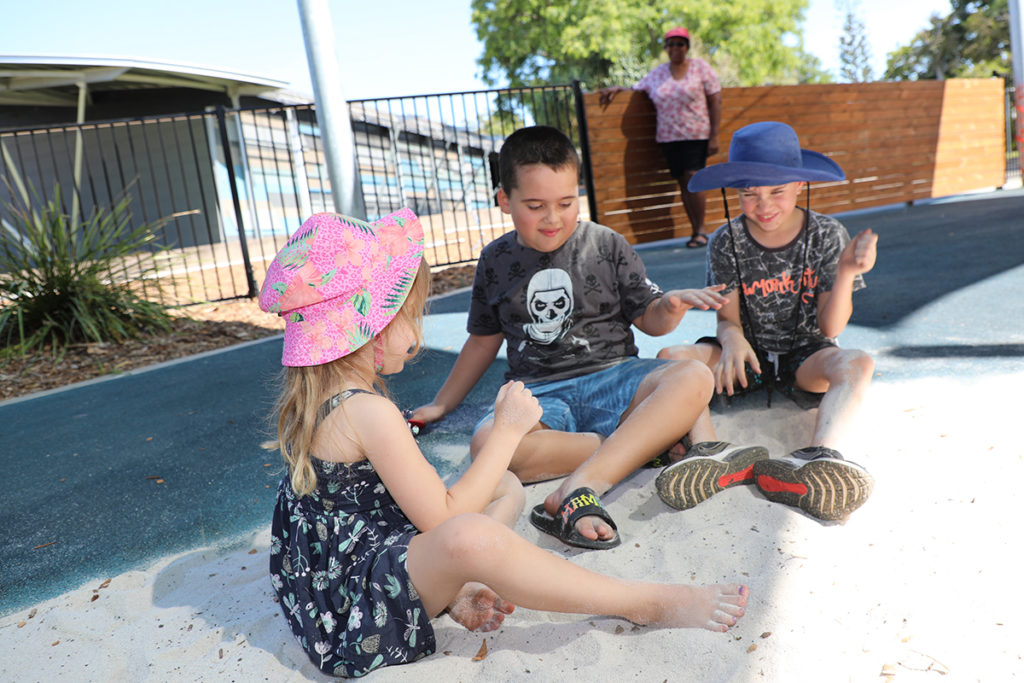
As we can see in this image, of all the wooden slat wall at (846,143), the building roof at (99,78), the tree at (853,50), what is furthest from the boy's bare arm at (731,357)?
the tree at (853,50)

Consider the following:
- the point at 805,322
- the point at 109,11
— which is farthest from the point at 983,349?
the point at 109,11

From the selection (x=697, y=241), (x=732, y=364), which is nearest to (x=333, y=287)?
(x=732, y=364)

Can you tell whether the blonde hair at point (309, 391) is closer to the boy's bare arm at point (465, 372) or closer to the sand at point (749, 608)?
the sand at point (749, 608)

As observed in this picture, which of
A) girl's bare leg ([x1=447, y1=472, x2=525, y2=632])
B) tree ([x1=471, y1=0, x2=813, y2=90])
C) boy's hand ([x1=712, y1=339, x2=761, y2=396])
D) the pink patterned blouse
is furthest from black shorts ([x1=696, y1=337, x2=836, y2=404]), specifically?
tree ([x1=471, y1=0, x2=813, y2=90])

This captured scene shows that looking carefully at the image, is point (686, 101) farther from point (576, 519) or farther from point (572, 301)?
point (576, 519)

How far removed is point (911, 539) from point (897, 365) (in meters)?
1.64

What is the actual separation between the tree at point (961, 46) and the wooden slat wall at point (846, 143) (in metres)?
27.2

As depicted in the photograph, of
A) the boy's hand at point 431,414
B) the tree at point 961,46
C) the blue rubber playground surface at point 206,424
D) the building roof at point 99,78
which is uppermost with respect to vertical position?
the tree at point 961,46

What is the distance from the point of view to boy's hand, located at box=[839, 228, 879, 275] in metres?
2.37

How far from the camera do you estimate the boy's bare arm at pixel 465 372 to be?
9.22 feet

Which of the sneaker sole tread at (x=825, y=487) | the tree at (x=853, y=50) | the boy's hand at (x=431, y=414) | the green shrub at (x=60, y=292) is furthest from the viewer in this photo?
the tree at (x=853, y=50)

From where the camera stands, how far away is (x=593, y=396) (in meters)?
2.54

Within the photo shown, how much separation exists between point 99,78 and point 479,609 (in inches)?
444

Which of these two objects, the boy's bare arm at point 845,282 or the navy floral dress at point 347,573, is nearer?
the navy floral dress at point 347,573
